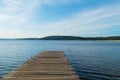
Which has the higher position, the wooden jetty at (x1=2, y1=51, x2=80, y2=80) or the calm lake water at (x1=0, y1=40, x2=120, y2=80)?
the wooden jetty at (x1=2, y1=51, x2=80, y2=80)

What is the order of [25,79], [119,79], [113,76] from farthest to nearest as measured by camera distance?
[113,76]
[119,79]
[25,79]

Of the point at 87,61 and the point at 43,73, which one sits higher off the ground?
the point at 43,73

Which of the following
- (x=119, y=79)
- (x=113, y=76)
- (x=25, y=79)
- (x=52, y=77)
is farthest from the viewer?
(x=113, y=76)

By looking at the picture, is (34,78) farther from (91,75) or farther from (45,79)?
(91,75)

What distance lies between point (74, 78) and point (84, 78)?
7824 millimetres

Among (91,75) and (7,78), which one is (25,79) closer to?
(7,78)

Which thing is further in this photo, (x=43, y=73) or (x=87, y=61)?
(x=87, y=61)

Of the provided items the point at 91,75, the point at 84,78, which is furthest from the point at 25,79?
the point at 91,75

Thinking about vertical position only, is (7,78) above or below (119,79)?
above

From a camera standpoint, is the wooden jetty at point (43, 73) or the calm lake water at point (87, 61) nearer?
the wooden jetty at point (43, 73)

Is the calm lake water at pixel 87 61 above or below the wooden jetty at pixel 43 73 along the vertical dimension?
below

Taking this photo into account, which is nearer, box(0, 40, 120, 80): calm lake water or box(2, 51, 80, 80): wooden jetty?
box(2, 51, 80, 80): wooden jetty

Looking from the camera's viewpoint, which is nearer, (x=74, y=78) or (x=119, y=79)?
(x=74, y=78)

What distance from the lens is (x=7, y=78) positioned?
357 inches
